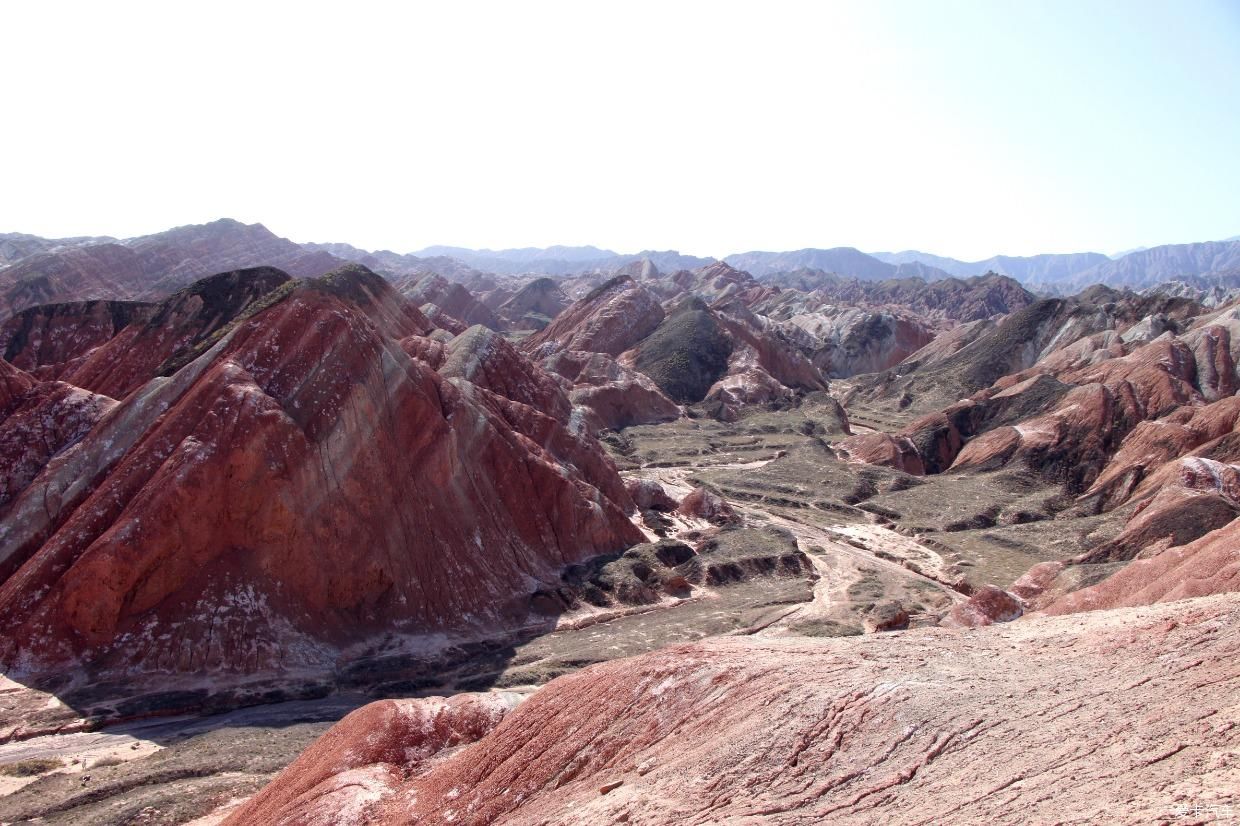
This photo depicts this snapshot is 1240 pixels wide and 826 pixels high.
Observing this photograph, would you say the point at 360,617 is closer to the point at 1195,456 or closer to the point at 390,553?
the point at 390,553

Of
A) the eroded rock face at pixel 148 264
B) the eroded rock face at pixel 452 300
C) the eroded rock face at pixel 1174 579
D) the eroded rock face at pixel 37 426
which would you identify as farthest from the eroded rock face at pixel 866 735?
the eroded rock face at pixel 452 300

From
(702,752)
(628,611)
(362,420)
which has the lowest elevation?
(628,611)

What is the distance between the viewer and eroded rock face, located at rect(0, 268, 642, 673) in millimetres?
27109

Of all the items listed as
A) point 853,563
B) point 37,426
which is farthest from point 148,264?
point 853,563

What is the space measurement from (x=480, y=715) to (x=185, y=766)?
9.04m

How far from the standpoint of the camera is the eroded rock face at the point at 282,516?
27.1 m

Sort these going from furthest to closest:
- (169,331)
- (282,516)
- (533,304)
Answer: (533,304), (169,331), (282,516)

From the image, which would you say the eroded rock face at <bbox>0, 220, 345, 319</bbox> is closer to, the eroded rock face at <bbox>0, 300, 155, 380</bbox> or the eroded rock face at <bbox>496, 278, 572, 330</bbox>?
the eroded rock face at <bbox>0, 300, 155, 380</bbox>

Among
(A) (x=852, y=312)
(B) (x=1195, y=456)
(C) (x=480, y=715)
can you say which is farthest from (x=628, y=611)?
(A) (x=852, y=312)

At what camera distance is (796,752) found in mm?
12141

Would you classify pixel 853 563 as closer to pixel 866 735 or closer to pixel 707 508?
pixel 707 508

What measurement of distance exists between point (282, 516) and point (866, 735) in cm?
2525

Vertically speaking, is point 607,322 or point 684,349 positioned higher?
point 607,322

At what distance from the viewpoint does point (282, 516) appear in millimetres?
30438
